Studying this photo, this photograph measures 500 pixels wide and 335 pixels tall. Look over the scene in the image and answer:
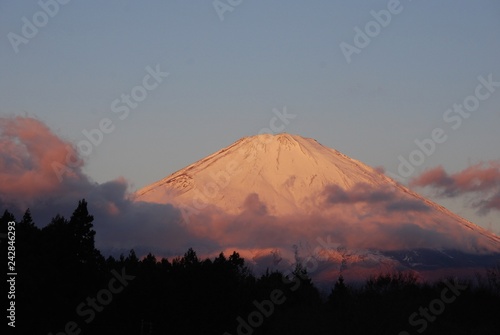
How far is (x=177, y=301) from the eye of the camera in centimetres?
4888

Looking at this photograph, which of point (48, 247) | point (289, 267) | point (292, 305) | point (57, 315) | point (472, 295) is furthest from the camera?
point (289, 267)

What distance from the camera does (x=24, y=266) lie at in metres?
42.8

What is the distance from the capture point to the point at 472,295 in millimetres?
48062

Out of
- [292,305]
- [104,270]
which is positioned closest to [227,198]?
[292,305]

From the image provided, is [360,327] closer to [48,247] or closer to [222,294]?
[222,294]

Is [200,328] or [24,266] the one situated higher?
[24,266]

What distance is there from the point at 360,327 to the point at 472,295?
634cm

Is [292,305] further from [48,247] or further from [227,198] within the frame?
[227,198]

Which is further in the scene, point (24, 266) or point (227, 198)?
point (227, 198)

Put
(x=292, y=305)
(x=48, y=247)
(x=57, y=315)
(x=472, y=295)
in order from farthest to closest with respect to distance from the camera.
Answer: (x=292, y=305)
(x=472, y=295)
(x=48, y=247)
(x=57, y=315)

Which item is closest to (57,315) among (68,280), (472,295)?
(68,280)

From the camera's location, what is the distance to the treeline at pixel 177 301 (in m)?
42.7

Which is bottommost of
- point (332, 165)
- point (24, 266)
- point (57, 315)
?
point (57, 315)

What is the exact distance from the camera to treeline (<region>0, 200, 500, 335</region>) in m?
42.7
